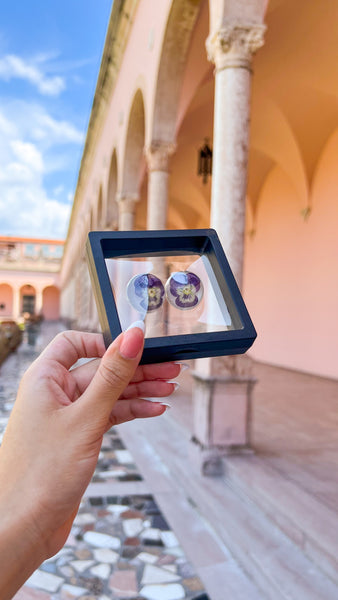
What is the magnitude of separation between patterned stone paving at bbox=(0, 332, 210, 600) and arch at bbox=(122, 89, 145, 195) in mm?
6682

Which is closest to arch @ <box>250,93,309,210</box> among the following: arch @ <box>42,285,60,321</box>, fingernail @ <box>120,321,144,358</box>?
fingernail @ <box>120,321,144,358</box>

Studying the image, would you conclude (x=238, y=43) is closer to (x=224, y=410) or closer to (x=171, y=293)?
(x=224, y=410)

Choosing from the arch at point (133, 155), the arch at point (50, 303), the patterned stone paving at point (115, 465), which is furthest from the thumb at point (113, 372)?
the arch at point (50, 303)

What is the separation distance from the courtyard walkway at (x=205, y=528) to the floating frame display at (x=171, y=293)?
6.50ft

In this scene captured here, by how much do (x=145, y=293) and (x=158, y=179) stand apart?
18.9 feet


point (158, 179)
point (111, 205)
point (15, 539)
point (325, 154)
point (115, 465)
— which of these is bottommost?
point (115, 465)

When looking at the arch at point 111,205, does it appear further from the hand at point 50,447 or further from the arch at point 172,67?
the hand at point 50,447

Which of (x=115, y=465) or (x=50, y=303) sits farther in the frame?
(x=50, y=303)

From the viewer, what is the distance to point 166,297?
3.46ft

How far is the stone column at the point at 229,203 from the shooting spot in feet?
12.6

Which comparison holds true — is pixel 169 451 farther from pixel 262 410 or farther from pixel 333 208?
pixel 333 208

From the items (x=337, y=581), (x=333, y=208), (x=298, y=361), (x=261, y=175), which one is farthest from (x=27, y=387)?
(x=261, y=175)

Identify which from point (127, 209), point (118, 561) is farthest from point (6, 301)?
point (118, 561)

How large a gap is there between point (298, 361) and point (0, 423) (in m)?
6.72
